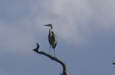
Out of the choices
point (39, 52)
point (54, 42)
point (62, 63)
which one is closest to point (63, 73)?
point (62, 63)

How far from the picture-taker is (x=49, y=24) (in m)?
24.0

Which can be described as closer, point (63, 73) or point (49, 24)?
point (63, 73)

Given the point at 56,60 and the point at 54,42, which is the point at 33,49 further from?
the point at 54,42

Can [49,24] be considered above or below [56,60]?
above

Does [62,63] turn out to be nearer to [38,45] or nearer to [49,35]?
[38,45]

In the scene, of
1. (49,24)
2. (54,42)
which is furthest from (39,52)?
(49,24)

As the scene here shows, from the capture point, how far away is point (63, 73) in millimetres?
15711

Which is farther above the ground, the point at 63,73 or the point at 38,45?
the point at 38,45

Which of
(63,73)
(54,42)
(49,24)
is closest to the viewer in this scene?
(63,73)

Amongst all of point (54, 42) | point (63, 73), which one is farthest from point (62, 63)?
point (54, 42)

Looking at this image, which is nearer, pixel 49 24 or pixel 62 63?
pixel 62 63

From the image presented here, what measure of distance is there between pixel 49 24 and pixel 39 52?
7.83 meters

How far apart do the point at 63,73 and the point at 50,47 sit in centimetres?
693

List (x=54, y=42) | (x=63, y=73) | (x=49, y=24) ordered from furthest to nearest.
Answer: (x=49, y=24) → (x=54, y=42) → (x=63, y=73)
